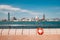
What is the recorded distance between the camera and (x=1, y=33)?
7016 millimetres

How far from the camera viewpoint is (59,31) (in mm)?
7039

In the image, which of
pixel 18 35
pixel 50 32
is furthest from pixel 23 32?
pixel 50 32

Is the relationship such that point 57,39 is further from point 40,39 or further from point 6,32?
point 6,32

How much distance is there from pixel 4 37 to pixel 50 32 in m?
2.08

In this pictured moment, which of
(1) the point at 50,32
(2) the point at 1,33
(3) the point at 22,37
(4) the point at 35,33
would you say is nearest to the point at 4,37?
(2) the point at 1,33

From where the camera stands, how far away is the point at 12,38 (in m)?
6.72

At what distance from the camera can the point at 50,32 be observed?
702 centimetres

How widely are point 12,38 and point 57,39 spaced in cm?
195

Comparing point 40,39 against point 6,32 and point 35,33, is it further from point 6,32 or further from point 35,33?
point 6,32

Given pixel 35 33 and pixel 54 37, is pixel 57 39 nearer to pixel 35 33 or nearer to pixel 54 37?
pixel 54 37

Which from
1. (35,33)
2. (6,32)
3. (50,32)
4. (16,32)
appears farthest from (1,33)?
(50,32)

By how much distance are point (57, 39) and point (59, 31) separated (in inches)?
20.7

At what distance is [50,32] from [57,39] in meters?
0.52

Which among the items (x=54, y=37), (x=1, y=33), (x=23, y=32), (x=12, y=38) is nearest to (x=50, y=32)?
(x=54, y=37)
